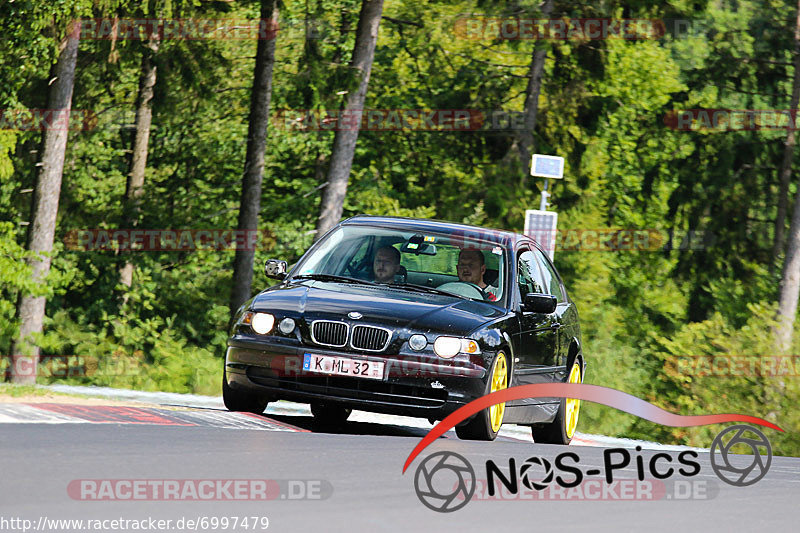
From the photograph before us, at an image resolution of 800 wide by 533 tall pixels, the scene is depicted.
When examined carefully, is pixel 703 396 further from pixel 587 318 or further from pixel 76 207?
pixel 76 207

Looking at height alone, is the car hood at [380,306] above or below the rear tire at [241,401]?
above

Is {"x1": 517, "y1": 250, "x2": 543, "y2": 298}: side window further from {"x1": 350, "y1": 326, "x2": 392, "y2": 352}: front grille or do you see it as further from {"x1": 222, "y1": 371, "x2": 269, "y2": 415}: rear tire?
{"x1": 222, "y1": 371, "x2": 269, "y2": 415}: rear tire

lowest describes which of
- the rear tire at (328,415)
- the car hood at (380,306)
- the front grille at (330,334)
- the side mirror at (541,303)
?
the rear tire at (328,415)

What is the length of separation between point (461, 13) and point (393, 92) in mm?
6670

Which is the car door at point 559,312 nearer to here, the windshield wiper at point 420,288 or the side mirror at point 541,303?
the side mirror at point 541,303

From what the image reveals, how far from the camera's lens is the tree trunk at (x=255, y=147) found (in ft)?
89.2

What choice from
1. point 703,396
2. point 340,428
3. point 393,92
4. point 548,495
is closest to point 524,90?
point 393,92

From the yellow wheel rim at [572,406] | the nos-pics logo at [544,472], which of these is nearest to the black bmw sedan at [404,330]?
the yellow wheel rim at [572,406]

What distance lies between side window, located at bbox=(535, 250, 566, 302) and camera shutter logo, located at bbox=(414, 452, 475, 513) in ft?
14.0

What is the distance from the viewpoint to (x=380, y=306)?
9898 mm

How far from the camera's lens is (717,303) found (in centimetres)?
3491
